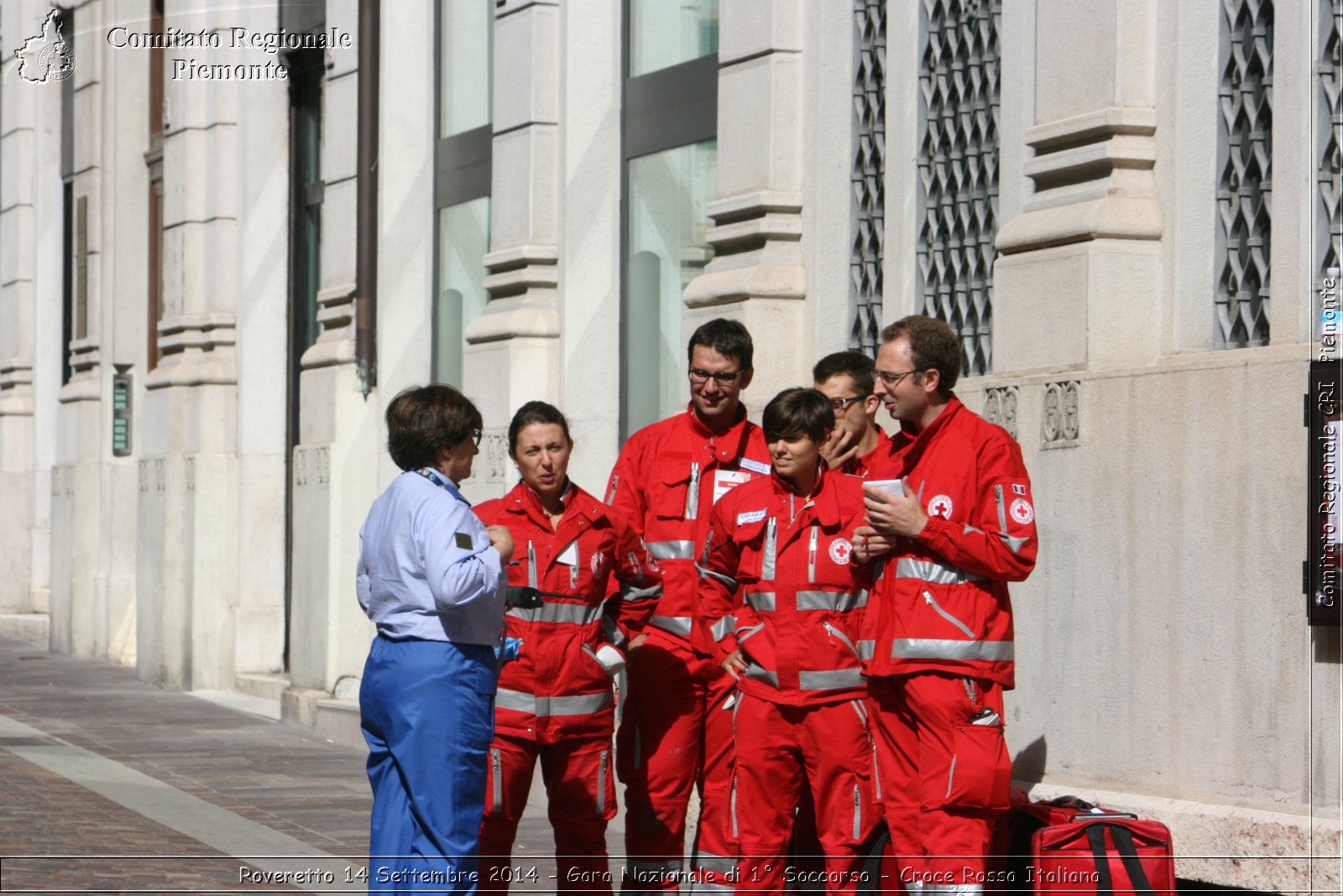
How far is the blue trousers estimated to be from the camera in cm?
654

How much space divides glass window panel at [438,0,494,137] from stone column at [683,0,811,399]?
145 inches

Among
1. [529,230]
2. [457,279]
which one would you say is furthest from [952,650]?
[457,279]

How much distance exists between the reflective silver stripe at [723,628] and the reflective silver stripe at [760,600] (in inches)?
11.7

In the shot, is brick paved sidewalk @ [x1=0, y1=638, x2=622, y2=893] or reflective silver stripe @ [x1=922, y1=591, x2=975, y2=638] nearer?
reflective silver stripe @ [x1=922, y1=591, x2=975, y2=638]

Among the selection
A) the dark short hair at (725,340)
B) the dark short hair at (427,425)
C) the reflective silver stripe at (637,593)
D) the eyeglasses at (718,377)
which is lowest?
the reflective silver stripe at (637,593)

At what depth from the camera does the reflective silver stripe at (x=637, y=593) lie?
26.0 feet

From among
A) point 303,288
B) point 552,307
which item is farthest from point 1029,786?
point 303,288

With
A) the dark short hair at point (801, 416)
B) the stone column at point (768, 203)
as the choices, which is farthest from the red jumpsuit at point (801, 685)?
the stone column at point (768, 203)

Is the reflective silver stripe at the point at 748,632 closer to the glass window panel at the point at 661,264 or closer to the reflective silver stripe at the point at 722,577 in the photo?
the reflective silver stripe at the point at 722,577

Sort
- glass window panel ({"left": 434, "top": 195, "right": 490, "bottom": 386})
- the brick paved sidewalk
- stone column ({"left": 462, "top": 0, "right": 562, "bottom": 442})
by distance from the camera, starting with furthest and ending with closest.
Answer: glass window panel ({"left": 434, "top": 195, "right": 490, "bottom": 386}) → stone column ({"left": 462, "top": 0, "right": 562, "bottom": 442}) → the brick paved sidewalk

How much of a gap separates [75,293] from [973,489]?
16.7m

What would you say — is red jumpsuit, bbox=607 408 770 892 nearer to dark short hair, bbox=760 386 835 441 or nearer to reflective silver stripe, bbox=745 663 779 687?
reflective silver stripe, bbox=745 663 779 687

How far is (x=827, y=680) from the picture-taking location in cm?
738

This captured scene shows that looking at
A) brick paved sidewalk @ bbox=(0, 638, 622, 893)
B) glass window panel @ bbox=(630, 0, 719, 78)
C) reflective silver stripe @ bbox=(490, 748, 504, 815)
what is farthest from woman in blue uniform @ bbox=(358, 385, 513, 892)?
glass window panel @ bbox=(630, 0, 719, 78)
